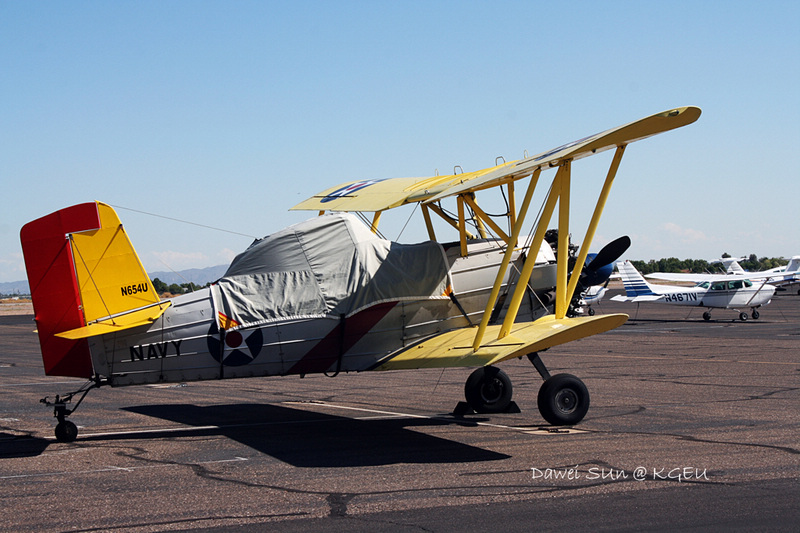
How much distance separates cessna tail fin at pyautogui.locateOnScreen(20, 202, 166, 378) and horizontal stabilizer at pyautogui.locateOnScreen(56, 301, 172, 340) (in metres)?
0.01

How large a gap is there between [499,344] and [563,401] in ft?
A: 4.90

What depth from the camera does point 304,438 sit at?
32.4 feet

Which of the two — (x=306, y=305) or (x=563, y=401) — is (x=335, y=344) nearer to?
(x=306, y=305)

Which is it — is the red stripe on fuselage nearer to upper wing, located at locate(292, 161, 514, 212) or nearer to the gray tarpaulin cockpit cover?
the gray tarpaulin cockpit cover

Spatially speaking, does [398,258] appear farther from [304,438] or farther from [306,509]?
[306,509]

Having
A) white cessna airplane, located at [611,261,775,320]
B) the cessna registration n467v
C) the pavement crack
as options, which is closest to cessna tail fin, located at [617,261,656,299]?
white cessna airplane, located at [611,261,775,320]

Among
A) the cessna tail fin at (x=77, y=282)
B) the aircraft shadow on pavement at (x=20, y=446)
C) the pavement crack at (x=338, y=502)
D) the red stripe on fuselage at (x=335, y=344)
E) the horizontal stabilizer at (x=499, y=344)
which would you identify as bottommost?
the pavement crack at (x=338, y=502)

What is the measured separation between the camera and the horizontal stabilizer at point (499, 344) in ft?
28.5

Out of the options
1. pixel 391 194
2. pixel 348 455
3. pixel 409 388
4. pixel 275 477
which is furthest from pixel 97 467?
pixel 409 388

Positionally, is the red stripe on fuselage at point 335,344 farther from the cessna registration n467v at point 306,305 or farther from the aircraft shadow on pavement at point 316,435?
the aircraft shadow on pavement at point 316,435

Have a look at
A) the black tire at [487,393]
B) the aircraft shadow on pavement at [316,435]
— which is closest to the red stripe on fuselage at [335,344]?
the aircraft shadow on pavement at [316,435]

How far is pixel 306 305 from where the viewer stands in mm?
10016

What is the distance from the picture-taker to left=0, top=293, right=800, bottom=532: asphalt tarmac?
19.9ft

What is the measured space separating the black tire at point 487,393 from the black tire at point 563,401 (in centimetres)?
195
